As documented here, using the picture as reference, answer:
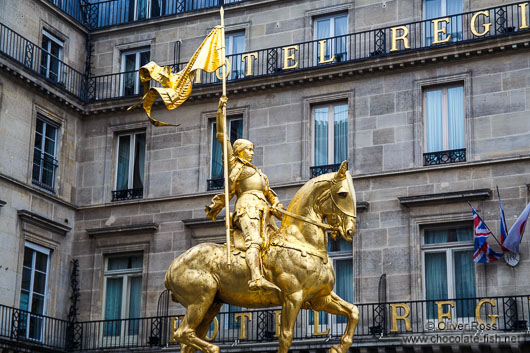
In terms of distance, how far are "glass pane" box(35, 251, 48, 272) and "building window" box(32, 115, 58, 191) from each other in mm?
1933

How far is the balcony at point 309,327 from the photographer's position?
26359 millimetres

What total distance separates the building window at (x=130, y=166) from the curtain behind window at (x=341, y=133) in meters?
5.99

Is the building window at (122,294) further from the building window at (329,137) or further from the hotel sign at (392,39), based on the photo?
the building window at (329,137)

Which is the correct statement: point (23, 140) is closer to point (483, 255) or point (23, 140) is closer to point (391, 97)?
point (391, 97)

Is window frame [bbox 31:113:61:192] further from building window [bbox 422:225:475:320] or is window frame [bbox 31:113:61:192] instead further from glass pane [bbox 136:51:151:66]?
building window [bbox 422:225:475:320]

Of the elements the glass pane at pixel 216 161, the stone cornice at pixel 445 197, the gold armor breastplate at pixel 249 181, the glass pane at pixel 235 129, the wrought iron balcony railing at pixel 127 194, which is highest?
the glass pane at pixel 235 129

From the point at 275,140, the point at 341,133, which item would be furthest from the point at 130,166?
the point at 341,133

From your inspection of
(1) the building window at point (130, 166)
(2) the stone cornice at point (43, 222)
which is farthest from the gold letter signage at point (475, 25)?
(2) the stone cornice at point (43, 222)

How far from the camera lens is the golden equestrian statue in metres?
14.9

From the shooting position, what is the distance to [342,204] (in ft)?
49.2

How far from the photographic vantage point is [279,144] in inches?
1189

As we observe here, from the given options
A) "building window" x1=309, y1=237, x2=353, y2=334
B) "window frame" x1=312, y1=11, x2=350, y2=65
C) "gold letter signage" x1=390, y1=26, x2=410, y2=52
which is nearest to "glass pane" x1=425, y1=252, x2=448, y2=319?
"building window" x1=309, y1=237, x2=353, y2=334

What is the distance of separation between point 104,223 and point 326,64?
7.89m

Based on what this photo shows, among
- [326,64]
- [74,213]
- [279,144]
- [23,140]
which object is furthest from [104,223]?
[326,64]
